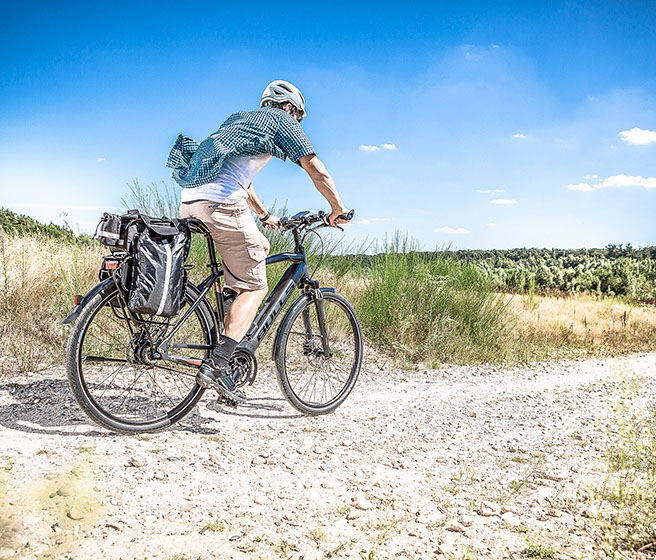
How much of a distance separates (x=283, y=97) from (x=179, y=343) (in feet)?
5.97

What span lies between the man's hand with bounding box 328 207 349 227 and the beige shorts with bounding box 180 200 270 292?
525 millimetres

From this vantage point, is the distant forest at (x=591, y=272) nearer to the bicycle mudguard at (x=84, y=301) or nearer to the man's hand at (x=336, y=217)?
the man's hand at (x=336, y=217)

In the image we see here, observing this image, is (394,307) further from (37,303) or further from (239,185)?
(37,303)

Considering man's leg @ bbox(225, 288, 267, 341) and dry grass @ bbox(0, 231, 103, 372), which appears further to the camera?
dry grass @ bbox(0, 231, 103, 372)

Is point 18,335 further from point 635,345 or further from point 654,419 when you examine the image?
point 635,345

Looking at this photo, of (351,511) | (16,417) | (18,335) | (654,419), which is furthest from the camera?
(18,335)

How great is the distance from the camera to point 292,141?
3617 millimetres

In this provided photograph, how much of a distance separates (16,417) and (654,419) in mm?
Result: 5048

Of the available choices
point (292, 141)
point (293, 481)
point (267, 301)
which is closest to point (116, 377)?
point (267, 301)

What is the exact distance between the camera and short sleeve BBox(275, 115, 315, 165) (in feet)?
11.8

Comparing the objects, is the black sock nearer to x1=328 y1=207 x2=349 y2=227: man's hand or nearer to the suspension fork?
the suspension fork

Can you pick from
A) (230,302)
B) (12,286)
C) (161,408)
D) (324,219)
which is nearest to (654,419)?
(324,219)

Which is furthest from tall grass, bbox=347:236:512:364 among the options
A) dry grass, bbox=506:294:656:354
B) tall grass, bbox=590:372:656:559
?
tall grass, bbox=590:372:656:559

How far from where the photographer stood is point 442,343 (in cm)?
712
